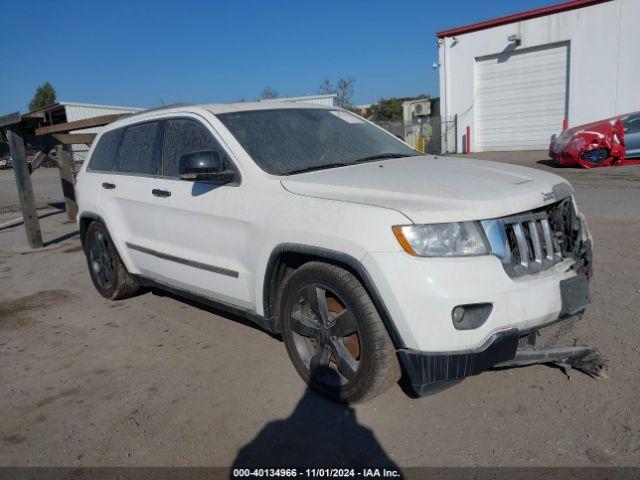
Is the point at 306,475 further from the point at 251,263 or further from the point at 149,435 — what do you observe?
the point at 251,263

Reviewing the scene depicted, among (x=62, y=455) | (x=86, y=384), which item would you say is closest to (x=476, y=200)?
(x=62, y=455)

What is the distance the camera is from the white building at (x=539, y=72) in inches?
735

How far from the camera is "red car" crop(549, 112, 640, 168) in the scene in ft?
44.4

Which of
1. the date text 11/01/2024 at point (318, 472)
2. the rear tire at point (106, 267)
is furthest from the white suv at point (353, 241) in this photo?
the rear tire at point (106, 267)

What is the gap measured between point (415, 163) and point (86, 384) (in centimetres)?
274

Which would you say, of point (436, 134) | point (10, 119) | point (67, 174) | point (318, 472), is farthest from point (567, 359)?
point (436, 134)

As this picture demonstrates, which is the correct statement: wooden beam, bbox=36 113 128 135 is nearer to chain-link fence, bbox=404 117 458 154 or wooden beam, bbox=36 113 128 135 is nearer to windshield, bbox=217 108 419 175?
windshield, bbox=217 108 419 175

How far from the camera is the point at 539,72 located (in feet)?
67.4

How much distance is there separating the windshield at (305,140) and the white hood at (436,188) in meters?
0.23

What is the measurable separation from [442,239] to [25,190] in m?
8.82

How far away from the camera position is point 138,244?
15.6ft

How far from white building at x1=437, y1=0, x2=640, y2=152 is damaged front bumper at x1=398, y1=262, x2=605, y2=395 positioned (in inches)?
729

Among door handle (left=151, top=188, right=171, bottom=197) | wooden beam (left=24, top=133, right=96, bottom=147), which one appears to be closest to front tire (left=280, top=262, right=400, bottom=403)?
door handle (left=151, top=188, right=171, bottom=197)

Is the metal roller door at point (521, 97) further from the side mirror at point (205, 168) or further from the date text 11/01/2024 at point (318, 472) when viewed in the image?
the date text 11/01/2024 at point (318, 472)
